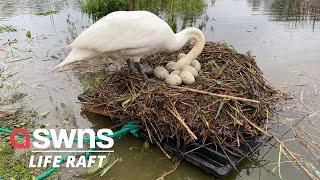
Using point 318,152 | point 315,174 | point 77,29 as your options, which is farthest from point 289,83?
point 77,29

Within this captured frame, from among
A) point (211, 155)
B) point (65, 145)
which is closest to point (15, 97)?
point (65, 145)

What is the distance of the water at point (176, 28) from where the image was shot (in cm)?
492

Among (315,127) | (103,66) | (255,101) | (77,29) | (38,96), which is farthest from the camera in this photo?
(77,29)

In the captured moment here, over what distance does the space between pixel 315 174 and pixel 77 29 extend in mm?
8767

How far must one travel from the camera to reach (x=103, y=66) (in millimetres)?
8234

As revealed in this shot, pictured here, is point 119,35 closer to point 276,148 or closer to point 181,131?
point 181,131

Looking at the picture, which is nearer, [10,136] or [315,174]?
[315,174]

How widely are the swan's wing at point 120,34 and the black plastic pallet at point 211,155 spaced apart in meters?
1.46

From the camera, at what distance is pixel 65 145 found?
5.24 m

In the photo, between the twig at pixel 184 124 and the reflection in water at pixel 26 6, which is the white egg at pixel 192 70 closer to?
the twig at pixel 184 124

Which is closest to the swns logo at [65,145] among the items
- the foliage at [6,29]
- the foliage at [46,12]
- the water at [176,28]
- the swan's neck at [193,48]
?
the water at [176,28]

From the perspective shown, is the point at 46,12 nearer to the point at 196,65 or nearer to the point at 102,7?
the point at 102,7

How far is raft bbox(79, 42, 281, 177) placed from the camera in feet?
14.9

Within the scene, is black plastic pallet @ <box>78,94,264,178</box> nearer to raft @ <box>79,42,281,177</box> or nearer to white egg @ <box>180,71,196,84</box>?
raft @ <box>79,42,281,177</box>
